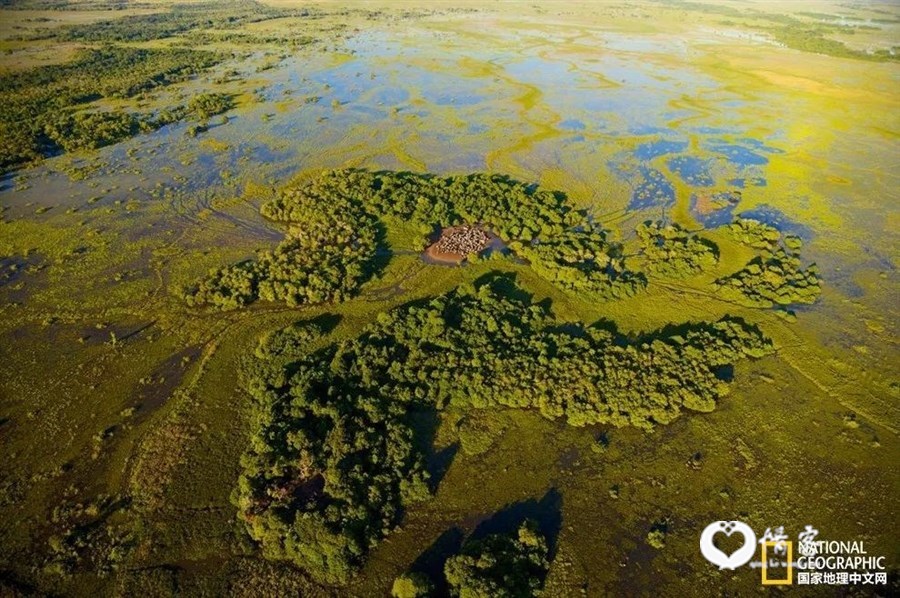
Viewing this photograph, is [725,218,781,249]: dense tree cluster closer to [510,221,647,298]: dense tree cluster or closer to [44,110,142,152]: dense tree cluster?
[510,221,647,298]: dense tree cluster

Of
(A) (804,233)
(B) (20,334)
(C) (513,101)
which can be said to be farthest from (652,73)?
(B) (20,334)

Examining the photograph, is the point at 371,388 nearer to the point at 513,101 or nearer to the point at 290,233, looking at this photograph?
the point at 290,233

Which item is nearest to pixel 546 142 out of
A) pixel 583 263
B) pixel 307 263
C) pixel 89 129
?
pixel 583 263

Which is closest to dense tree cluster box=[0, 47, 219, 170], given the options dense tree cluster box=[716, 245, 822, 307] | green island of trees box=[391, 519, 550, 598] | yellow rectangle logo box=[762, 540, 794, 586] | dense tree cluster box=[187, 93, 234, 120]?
dense tree cluster box=[187, 93, 234, 120]

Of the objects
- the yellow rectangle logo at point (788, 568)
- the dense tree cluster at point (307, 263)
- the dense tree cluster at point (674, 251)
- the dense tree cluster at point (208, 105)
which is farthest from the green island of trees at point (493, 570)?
the dense tree cluster at point (208, 105)

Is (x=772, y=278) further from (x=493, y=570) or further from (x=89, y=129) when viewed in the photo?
(x=89, y=129)
